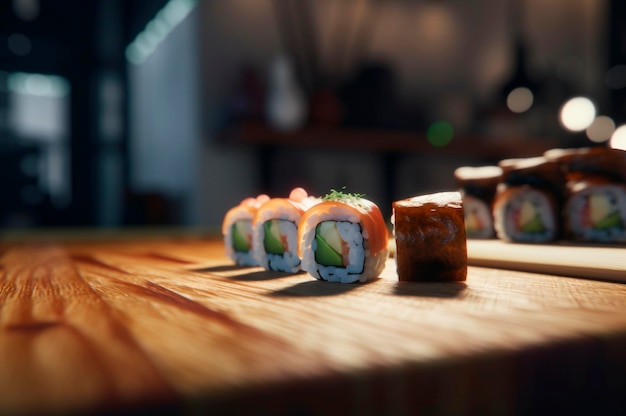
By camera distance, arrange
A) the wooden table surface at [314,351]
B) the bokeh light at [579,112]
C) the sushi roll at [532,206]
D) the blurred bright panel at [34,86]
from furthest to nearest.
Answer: the blurred bright panel at [34,86]
the bokeh light at [579,112]
the sushi roll at [532,206]
the wooden table surface at [314,351]

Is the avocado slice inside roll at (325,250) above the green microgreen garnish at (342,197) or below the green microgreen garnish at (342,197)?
below

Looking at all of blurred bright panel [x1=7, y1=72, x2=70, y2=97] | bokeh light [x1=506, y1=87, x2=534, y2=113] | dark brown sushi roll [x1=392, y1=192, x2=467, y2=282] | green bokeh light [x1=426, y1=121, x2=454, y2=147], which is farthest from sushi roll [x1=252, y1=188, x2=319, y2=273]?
blurred bright panel [x1=7, y1=72, x2=70, y2=97]

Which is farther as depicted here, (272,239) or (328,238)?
(272,239)

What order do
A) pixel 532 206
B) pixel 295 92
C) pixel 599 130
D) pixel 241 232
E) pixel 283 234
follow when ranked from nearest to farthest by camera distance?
pixel 283 234
pixel 241 232
pixel 532 206
pixel 295 92
pixel 599 130

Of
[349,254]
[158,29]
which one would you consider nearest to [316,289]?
[349,254]

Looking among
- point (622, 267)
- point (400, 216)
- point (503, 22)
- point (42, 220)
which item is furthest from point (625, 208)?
point (42, 220)

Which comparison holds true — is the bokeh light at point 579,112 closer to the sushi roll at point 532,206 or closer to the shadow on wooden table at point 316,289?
the sushi roll at point 532,206

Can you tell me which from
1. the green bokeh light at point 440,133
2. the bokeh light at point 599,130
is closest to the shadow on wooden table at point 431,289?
the green bokeh light at point 440,133

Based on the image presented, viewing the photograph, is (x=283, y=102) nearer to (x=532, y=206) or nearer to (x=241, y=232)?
(x=532, y=206)
